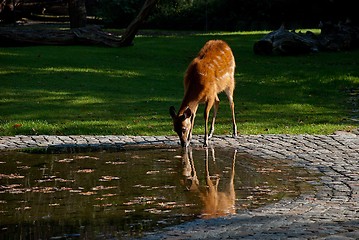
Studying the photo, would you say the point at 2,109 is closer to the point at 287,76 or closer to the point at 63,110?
the point at 63,110

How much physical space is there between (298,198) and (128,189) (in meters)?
2.37

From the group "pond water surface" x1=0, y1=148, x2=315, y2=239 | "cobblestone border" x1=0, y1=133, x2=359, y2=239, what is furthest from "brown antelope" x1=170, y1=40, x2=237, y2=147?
"cobblestone border" x1=0, y1=133, x2=359, y2=239

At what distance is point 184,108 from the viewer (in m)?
14.4

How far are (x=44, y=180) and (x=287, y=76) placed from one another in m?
14.8

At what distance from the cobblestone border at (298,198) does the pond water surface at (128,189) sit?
36 cm

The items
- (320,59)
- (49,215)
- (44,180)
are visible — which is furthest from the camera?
(320,59)

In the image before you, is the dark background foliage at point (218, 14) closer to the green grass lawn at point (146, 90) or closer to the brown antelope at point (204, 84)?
the green grass lawn at point (146, 90)

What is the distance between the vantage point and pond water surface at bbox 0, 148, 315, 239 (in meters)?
9.25

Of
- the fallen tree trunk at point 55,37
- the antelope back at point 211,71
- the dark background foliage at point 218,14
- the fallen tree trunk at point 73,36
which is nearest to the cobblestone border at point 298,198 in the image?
the antelope back at point 211,71

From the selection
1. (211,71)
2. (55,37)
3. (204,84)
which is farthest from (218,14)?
(204,84)

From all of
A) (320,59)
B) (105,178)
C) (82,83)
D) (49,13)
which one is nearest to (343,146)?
(105,178)

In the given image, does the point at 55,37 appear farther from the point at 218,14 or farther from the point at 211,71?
the point at 218,14

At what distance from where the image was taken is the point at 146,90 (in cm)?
2205

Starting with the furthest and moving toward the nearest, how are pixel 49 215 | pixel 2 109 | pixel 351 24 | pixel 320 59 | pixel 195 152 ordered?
pixel 351 24 < pixel 320 59 < pixel 2 109 < pixel 195 152 < pixel 49 215
